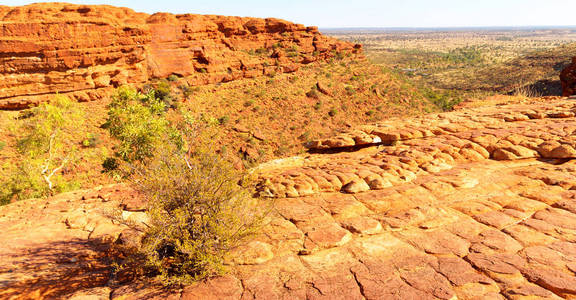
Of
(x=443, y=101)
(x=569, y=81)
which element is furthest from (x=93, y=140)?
(x=443, y=101)

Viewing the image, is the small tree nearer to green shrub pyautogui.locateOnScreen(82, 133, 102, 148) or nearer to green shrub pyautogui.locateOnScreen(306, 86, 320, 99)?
green shrub pyautogui.locateOnScreen(82, 133, 102, 148)

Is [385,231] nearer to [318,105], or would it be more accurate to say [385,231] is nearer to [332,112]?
[332,112]

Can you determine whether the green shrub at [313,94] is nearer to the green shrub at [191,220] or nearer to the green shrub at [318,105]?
the green shrub at [318,105]

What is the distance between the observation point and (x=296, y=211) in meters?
6.33

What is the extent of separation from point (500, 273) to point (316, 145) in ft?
24.7

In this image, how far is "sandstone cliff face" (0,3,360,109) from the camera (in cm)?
2384

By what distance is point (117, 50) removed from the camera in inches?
1079

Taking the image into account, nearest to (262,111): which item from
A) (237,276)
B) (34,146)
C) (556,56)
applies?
(34,146)

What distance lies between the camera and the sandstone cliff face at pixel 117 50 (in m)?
23.8

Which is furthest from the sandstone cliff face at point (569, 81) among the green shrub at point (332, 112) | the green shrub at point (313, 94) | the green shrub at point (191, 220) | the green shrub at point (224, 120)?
the green shrub at point (191, 220)

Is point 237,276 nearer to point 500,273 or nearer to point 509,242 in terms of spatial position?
point 500,273

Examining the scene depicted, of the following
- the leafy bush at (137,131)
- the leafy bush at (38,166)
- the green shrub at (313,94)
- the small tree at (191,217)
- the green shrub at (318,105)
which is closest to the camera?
the small tree at (191,217)

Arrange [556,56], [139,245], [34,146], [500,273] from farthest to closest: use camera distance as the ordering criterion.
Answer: [556,56]
[34,146]
[139,245]
[500,273]

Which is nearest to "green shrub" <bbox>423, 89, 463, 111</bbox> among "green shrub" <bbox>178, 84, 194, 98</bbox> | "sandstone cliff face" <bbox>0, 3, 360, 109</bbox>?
"sandstone cliff face" <bbox>0, 3, 360, 109</bbox>
